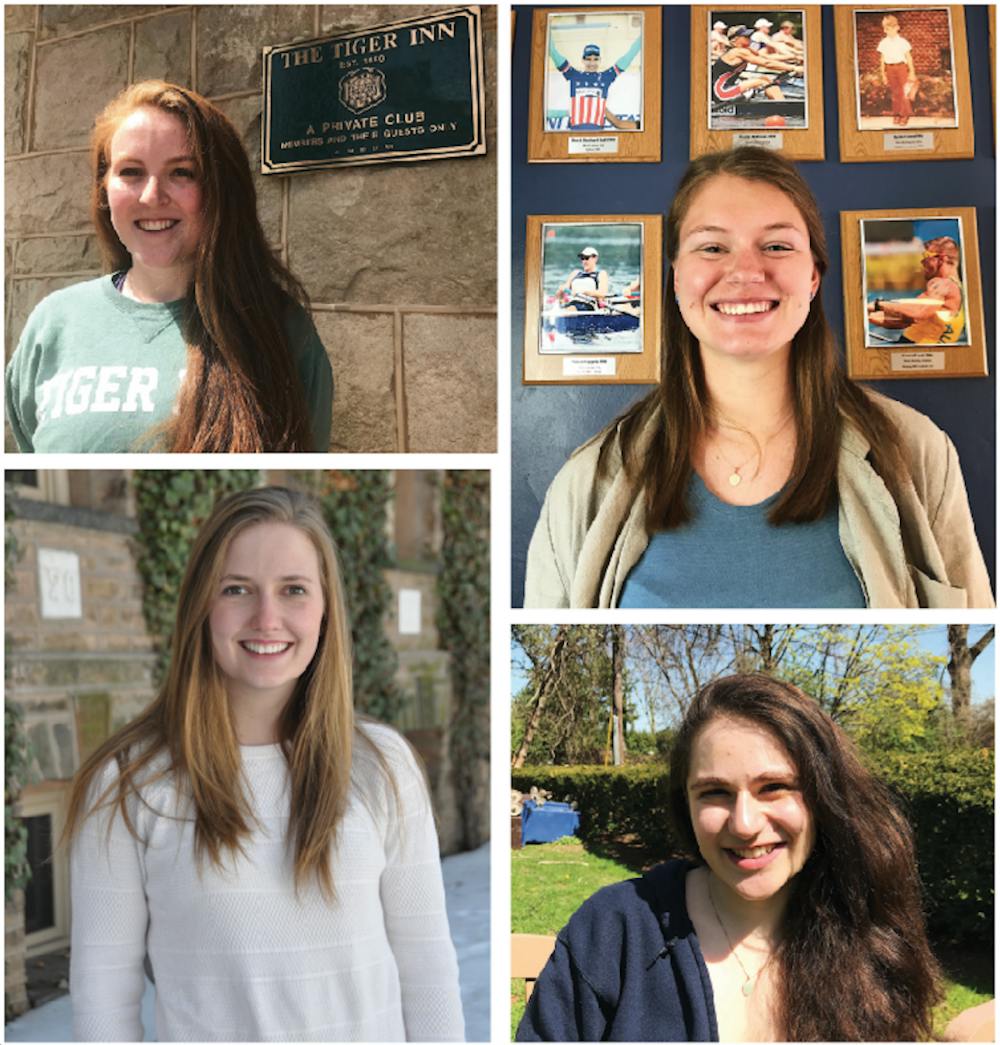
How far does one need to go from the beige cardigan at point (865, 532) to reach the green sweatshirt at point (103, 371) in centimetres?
40

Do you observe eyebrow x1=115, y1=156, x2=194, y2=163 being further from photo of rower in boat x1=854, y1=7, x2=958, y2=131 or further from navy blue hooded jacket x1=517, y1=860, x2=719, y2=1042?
navy blue hooded jacket x1=517, y1=860, x2=719, y2=1042

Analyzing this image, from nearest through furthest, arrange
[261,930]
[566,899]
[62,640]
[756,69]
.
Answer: [261,930] < [566,899] < [756,69] < [62,640]

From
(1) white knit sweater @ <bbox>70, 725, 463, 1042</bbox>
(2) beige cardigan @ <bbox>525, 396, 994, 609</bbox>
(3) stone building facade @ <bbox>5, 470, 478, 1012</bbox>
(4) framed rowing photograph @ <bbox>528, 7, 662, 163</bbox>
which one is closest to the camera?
(1) white knit sweater @ <bbox>70, 725, 463, 1042</bbox>

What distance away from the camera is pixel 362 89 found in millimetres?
1888

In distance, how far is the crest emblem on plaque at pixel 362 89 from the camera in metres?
1.88

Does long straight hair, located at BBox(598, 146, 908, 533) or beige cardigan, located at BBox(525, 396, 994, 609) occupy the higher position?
long straight hair, located at BBox(598, 146, 908, 533)

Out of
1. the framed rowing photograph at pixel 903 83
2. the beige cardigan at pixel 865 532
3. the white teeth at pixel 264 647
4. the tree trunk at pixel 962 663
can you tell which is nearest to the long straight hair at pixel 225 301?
the white teeth at pixel 264 647

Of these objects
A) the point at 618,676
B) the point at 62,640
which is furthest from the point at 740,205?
the point at 62,640

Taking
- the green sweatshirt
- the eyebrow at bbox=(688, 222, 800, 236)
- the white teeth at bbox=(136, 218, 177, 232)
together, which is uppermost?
the white teeth at bbox=(136, 218, 177, 232)

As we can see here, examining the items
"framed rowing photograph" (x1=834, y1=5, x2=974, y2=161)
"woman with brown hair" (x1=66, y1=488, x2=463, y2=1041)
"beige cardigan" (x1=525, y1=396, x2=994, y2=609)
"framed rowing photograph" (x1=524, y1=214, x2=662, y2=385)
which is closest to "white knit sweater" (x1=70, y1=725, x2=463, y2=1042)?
"woman with brown hair" (x1=66, y1=488, x2=463, y2=1041)

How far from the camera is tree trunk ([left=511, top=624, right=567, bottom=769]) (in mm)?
1806

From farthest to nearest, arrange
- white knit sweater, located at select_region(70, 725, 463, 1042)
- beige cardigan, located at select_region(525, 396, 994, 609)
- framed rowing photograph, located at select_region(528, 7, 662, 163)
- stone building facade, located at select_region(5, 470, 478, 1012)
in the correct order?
stone building facade, located at select_region(5, 470, 478, 1012), framed rowing photograph, located at select_region(528, 7, 662, 163), beige cardigan, located at select_region(525, 396, 994, 609), white knit sweater, located at select_region(70, 725, 463, 1042)

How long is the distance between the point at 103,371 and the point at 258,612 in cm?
46

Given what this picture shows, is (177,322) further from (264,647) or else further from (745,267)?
(745,267)
